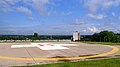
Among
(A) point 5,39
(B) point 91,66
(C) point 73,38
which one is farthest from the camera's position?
(C) point 73,38

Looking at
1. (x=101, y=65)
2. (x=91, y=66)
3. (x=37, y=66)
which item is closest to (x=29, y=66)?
(x=37, y=66)

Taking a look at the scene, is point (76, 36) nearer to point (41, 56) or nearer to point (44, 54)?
point (44, 54)

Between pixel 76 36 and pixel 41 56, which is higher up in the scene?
pixel 76 36

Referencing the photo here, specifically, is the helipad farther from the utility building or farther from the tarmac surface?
the utility building

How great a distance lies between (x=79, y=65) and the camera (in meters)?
7.17

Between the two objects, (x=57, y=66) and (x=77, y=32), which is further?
(x=77, y=32)

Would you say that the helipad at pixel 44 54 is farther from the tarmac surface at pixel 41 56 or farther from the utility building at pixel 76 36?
the utility building at pixel 76 36

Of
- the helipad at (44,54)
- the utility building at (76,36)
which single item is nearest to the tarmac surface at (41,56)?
the helipad at (44,54)

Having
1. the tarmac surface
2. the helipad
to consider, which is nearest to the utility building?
the helipad

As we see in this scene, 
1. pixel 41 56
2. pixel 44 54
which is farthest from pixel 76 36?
pixel 41 56

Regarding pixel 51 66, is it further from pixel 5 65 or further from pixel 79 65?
pixel 5 65

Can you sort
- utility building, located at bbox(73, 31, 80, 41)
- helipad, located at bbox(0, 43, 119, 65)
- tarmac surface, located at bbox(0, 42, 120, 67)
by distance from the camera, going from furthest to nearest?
utility building, located at bbox(73, 31, 80, 41) < helipad, located at bbox(0, 43, 119, 65) < tarmac surface, located at bbox(0, 42, 120, 67)

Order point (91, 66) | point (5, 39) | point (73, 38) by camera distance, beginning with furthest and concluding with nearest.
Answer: point (73, 38)
point (5, 39)
point (91, 66)

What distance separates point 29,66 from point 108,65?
3.27m
